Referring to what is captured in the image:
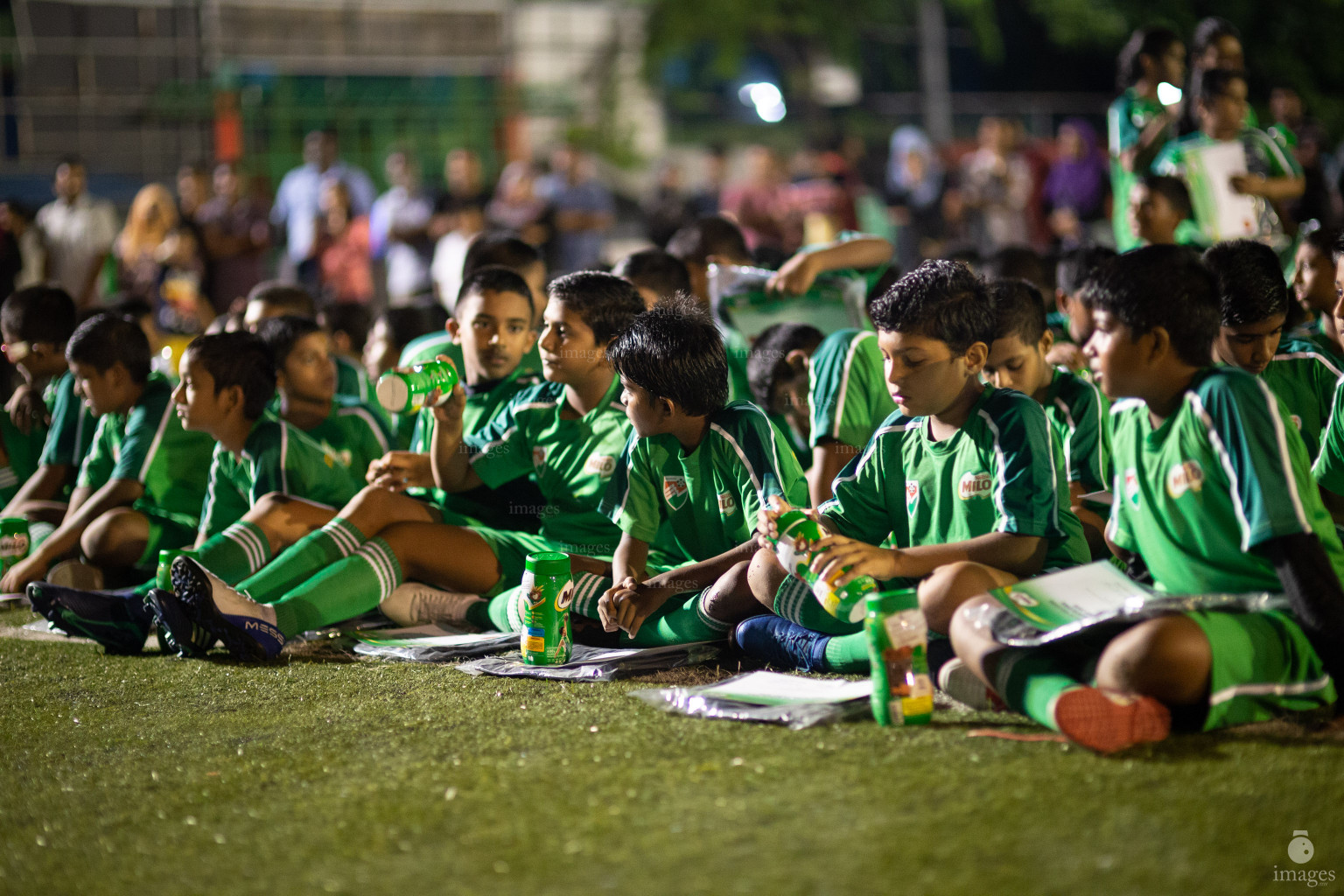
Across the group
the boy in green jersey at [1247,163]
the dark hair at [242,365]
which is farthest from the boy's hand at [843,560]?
the boy in green jersey at [1247,163]

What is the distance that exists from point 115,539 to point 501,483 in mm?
1527

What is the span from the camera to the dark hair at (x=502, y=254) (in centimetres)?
551

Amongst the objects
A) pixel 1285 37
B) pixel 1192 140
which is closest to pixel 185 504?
pixel 1192 140

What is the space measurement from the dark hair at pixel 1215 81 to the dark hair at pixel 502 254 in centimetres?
293

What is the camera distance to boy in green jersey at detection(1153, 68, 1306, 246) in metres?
5.27

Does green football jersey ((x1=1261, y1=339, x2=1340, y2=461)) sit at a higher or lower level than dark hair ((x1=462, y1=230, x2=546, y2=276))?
lower

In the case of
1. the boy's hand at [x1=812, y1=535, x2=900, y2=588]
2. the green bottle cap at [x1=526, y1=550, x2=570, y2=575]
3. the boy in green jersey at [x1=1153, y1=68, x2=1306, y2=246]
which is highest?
the boy in green jersey at [x1=1153, y1=68, x2=1306, y2=246]

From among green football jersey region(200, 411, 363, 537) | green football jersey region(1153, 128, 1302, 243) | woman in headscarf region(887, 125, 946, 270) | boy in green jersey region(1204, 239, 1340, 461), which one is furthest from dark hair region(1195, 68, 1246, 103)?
woman in headscarf region(887, 125, 946, 270)

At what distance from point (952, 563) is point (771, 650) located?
25.9 inches

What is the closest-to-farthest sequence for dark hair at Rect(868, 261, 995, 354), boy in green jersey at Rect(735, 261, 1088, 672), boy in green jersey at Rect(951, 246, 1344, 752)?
boy in green jersey at Rect(951, 246, 1344, 752) → boy in green jersey at Rect(735, 261, 1088, 672) → dark hair at Rect(868, 261, 995, 354)

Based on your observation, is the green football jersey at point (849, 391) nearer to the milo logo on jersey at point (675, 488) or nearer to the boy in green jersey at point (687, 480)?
the boy in green jersey at point (687, 480)

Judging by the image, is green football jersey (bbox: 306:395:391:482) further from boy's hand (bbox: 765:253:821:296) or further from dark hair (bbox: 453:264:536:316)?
boy's hand (bbox: 765:253:821:296)

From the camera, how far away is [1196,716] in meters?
2.48

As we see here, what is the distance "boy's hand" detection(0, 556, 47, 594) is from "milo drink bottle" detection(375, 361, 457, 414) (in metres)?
1.76
